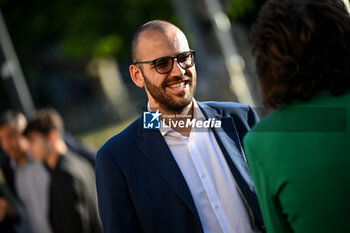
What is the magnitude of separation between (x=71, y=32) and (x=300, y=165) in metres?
14.0

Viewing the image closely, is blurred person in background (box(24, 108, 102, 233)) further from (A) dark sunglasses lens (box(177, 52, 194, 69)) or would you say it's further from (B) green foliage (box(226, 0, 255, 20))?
(B) green foliage (box(226, 0, 255, 20))

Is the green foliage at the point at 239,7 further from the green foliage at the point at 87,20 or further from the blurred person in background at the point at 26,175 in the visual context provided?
the blurred person in background at the point at 26,175

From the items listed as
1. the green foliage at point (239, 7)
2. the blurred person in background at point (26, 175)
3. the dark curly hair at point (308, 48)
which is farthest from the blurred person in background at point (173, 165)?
the green foliage at point (239, 7)

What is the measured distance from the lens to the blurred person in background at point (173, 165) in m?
2.11

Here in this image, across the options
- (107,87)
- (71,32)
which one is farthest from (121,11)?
(107,87)

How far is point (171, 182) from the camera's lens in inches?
84.4

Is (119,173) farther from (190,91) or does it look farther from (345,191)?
(345,191)

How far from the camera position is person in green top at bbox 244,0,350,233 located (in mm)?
1548

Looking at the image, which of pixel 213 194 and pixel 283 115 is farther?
pixel 213 194

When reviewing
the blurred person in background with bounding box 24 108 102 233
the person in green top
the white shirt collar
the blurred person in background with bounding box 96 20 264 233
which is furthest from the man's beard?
the blurred person in background with bounding box 24 108 102 233

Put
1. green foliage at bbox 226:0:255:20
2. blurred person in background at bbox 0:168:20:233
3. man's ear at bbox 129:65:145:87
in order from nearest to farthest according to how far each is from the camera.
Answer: man's ear at bbox 129:65:145:87
blurred person in background at bbox 0:168:20:233
green foliage at bbox 226:0:255:20

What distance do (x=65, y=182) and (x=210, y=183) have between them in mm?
2322

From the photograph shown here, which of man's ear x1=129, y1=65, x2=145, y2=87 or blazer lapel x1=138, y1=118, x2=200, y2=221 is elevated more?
man's ear x1=129, y1=65, x2=145, y2=87

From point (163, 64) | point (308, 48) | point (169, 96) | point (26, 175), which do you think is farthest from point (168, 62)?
point (26, 175)
